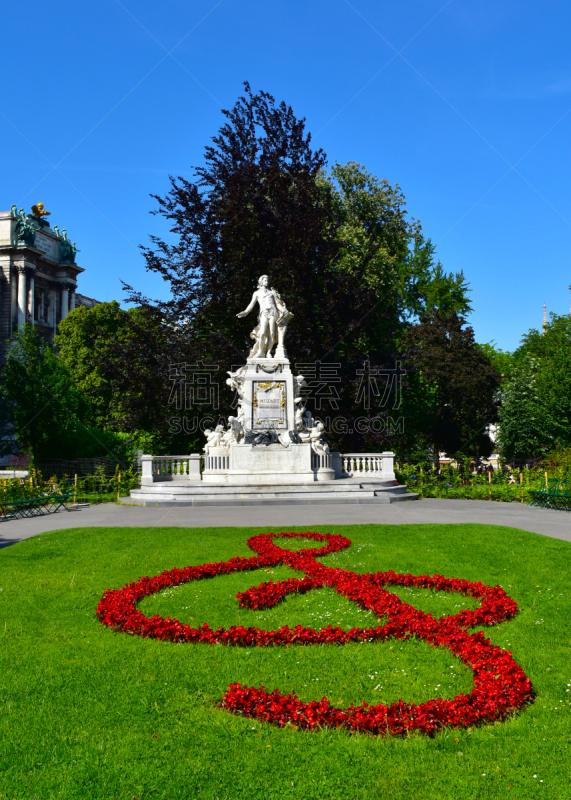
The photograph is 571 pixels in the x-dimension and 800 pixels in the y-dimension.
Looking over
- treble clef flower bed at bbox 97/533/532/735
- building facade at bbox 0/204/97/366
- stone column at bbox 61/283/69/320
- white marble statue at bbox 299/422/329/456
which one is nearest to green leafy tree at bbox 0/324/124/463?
white marble statue at bbox 299/422/329/456

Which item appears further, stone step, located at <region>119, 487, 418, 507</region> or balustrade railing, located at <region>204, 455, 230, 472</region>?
balustrade railing, located at <region>204, 455, 230, 472</region>

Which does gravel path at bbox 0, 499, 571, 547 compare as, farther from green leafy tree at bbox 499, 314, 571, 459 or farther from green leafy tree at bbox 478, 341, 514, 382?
green leafy tree at bbox 478, 341, 514, 382

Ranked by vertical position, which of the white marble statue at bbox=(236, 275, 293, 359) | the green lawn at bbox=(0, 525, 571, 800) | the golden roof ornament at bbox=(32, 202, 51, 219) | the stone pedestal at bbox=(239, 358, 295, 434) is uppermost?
the golden roof ornament at bbox=(32, 202, 51, 219)

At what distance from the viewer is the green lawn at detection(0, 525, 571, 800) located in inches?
137

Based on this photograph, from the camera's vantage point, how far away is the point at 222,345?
29031mm

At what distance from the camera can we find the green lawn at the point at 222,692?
11.4ft

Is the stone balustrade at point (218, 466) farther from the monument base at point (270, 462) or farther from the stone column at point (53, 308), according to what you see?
the stone column at point (53, 308)

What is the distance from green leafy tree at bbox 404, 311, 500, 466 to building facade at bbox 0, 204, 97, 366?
36692 millimetres

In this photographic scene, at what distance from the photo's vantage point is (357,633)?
19.2 feet

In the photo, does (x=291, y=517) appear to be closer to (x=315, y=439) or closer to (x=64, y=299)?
(x=315, y=439)

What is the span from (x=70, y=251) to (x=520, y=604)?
70.0m

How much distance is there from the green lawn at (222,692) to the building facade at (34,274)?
2122 inches

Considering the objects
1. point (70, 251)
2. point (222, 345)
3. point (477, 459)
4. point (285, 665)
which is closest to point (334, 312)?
point (222, 345)

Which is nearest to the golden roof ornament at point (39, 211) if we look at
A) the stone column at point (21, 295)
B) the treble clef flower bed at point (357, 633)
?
the stone column at point (21, 295)
